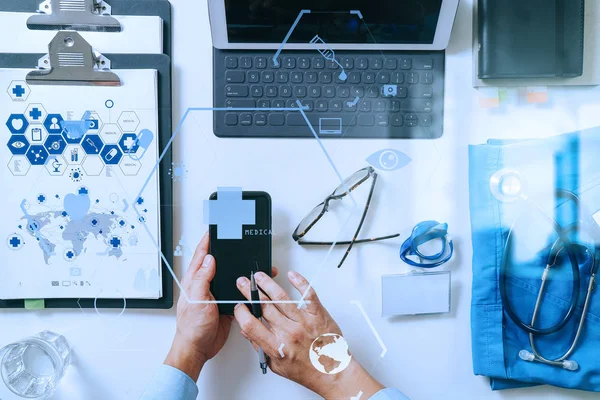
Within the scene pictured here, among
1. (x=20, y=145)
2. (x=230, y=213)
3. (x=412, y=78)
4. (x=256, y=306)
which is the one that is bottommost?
(x=256, y=306)

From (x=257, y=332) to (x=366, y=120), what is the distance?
36cm

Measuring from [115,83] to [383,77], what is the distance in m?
0.41

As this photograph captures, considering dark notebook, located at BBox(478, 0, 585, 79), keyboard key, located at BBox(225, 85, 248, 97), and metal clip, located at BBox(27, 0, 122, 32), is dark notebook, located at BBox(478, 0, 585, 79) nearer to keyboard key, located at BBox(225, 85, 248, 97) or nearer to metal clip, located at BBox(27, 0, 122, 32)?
keyboard key, located at BBox(225, 85, 248, 97)

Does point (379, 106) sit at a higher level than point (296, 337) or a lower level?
higher

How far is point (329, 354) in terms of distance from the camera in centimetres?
64

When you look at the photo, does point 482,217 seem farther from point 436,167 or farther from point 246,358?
point 246,358

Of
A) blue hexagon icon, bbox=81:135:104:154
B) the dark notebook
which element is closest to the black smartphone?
blue hexagon icon, bbox=81:135:104:154

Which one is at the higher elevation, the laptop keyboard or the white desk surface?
the laptop keyboard

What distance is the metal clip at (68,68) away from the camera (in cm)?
63

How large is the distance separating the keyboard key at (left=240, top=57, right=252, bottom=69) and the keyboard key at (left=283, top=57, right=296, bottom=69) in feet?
0.18

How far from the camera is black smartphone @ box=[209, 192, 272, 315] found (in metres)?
0.64

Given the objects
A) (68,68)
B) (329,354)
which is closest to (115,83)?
(68,68)

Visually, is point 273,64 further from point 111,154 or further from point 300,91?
point 111,154

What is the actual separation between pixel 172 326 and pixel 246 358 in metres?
0.13
